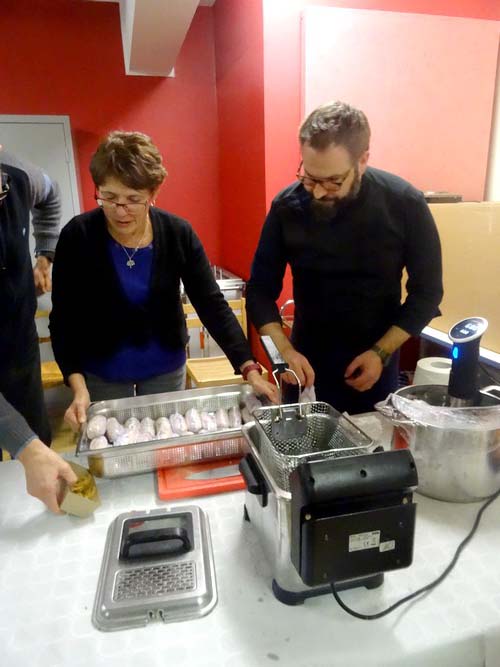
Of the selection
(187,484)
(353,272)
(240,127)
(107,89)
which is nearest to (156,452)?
(187,484)

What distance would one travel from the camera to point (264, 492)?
2.31ft

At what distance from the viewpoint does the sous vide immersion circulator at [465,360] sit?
2.75 feet

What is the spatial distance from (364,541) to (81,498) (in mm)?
497

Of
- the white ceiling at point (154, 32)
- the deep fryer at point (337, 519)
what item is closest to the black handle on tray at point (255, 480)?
the deep fryer at point (337, 519)

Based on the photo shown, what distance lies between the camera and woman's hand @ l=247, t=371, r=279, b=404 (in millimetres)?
1117

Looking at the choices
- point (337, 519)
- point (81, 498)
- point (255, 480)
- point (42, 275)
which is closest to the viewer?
point (337, 519)

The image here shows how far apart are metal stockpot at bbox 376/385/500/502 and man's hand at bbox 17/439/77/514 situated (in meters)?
0.60

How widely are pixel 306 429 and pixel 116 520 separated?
370 millimetres

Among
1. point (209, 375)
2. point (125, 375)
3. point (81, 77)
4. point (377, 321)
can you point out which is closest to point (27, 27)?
point (81, 77)

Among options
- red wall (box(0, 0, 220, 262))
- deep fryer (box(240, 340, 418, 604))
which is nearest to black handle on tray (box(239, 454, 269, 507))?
deep fryer (box(240, 340, 418, 604))

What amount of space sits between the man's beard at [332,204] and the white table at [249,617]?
856 mm

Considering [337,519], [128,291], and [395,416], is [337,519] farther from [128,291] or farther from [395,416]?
[128,291]

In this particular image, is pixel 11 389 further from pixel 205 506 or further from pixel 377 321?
pixel 377 321

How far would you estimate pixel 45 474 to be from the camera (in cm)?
81
